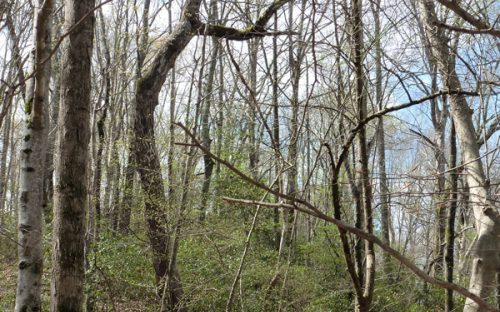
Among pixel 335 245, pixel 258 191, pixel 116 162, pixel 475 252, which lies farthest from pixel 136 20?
pixel 475 252

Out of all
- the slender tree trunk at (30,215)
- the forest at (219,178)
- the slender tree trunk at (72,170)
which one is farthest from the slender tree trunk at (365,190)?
the slender tree trunk at (72,170)

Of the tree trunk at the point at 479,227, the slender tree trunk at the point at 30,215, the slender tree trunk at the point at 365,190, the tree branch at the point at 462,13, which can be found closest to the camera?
the tree branch at the point at 462,13

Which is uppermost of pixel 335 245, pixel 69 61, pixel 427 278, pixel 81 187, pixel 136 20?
pixel 136 20

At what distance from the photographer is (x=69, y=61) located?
13.2 ft

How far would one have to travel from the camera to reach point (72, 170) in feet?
12.9

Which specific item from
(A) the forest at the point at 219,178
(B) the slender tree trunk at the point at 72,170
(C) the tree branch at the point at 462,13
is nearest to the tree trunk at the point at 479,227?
(A) the forest at the point at 219,178

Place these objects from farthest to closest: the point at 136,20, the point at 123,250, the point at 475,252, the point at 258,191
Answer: the point at 136,20 → the point at 258,191 → the point at 123,250 → the point at 475,252

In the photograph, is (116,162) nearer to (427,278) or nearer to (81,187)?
(81,187)

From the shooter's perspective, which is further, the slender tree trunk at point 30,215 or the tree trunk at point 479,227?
the slender tree trunk at point 30,215

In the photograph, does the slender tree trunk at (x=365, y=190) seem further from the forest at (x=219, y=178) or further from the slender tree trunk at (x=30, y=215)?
the slender tree trunk at (x=30, y=215)

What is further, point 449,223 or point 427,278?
point 449,223

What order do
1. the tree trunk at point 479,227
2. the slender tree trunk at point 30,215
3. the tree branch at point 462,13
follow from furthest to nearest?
the slender tree trunk at point 30,215
the tree trunk at point 479,227
the tree branch at point 462,13

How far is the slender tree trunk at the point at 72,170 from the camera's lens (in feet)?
12.9

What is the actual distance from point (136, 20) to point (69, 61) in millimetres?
7700
